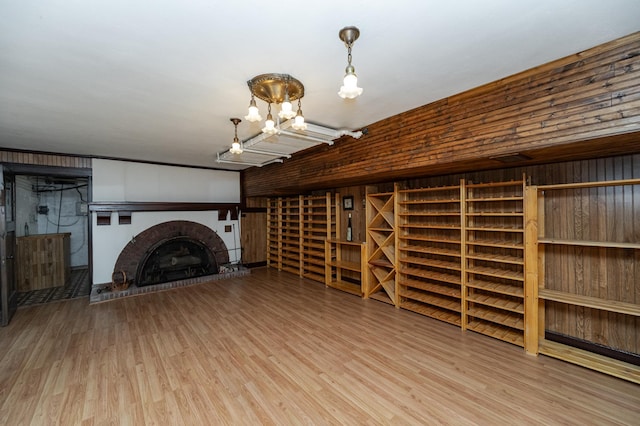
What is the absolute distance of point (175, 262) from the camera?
5727mm

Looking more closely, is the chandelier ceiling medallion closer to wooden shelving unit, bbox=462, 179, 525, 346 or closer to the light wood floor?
wooden shelving unit, bbox=462, 179, 525, 346

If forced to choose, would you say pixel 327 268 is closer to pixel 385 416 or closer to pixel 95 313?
pixel 385 416

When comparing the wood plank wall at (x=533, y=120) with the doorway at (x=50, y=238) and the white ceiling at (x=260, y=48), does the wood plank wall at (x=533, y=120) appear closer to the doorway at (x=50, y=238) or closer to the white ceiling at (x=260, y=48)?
the white ceiling at (x=260, y=48)

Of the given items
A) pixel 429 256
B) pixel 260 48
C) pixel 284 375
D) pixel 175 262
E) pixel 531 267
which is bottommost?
pixel 284 375

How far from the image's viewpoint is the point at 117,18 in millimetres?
1451

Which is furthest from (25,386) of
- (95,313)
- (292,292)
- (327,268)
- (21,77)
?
(327,268)

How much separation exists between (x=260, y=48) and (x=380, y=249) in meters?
3.44

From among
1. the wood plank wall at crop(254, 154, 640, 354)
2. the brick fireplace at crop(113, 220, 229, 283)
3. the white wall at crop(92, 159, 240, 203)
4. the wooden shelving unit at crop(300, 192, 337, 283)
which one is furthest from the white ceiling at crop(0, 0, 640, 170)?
the brick fireplace at crop(113, 220, 229, 283)

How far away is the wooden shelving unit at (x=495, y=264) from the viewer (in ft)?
9.79

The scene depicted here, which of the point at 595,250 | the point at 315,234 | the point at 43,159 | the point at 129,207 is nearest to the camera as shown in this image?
the point at 595,250

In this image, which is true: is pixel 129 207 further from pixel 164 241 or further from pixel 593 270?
pixel 593 270

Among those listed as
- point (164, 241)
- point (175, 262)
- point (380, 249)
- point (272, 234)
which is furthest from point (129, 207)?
point (380, 249)

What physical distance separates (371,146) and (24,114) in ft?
12.7

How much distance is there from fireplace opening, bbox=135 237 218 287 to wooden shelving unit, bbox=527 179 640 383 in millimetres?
5897
